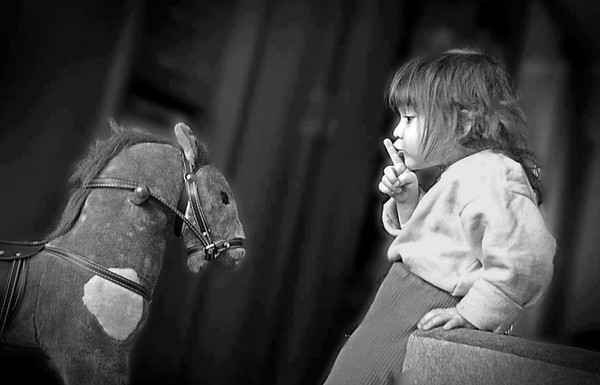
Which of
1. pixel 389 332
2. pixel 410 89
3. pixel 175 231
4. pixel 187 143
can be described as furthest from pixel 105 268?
pixel 410 89

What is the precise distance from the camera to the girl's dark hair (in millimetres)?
974

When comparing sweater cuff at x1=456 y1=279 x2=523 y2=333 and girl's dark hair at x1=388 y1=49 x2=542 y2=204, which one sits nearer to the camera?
sweater cuff at x1=456 y1=279 x2=523 y2=333

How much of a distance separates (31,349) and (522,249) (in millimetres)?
704

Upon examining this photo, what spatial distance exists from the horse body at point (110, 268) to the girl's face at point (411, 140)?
12.0 inches

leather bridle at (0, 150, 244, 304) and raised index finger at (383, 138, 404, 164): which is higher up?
raised index finger at (383, 138, 404, 164)

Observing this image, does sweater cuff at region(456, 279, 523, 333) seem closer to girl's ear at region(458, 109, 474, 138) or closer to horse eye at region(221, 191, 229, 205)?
girl's ear at region(458, 109, 474, 138)

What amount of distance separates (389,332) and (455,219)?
18cm

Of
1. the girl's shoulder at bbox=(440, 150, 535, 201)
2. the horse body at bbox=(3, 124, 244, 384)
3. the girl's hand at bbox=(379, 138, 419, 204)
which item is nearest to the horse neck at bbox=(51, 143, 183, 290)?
the horse body at bbox=(3, 124, 244, 384)

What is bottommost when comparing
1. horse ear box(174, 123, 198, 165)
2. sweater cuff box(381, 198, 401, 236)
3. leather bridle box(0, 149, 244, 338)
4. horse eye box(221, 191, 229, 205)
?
leather bridle box(0, 149, 244, 338)

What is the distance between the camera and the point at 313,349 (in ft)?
5.49

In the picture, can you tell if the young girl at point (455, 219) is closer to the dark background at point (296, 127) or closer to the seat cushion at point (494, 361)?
the seat cushion at point (494, 361)

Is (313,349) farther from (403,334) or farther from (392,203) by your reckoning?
(403,334)

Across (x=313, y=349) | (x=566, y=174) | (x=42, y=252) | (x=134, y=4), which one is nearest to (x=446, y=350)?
(x=42, y=252)

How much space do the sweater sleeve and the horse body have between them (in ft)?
1.39
